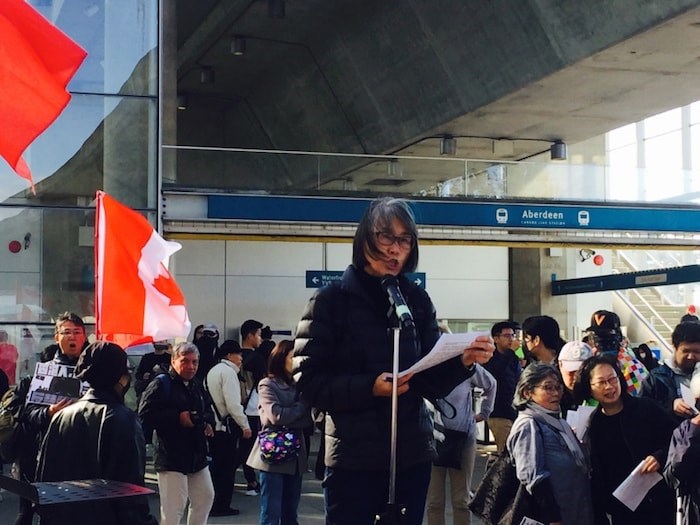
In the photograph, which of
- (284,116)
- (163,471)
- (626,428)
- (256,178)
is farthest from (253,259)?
(626,428)

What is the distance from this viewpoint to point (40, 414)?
653cm

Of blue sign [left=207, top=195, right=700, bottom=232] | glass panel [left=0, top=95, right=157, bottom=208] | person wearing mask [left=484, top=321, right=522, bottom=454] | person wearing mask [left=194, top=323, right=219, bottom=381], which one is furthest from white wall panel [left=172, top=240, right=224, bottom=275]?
person wearing mask [left=484, top=321, right=522, bottom=454]

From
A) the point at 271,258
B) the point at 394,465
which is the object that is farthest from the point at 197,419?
the point at 271,258

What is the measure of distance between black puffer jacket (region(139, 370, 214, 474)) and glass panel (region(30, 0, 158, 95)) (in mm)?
8863

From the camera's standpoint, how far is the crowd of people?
394cm

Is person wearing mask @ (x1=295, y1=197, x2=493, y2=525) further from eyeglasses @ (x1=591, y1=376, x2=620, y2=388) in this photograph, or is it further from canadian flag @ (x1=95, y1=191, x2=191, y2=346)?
canadian flag @ (x1=95, y1=191, x2=191, y2=346)

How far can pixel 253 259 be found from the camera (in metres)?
28.2

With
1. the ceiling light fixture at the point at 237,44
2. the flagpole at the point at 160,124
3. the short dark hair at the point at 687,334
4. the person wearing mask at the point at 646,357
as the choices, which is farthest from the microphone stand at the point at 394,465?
the ceiling light fixture at the point at 237,44

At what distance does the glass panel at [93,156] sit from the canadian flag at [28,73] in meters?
11.1

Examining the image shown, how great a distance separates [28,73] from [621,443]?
392 cm

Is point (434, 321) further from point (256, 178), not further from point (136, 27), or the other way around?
point (256, 178)

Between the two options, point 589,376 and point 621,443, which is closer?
point 621,443

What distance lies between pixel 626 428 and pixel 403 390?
9.22 ft

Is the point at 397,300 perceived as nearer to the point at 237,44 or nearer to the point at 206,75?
the point at 237,44
